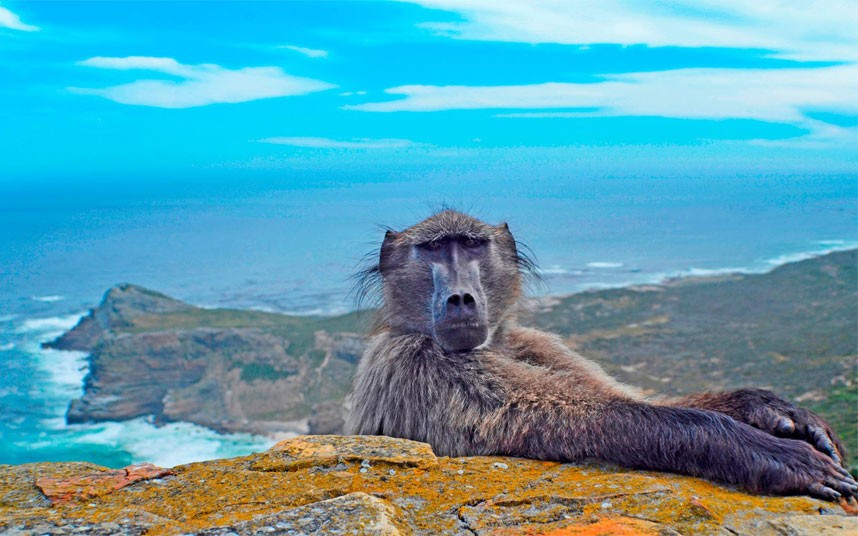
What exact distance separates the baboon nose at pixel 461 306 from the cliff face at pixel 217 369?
75577 mm

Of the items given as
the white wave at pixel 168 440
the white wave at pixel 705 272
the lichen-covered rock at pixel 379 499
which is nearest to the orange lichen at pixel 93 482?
the lichen-covered rock at pixel 379 499

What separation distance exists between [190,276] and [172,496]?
19816 cm

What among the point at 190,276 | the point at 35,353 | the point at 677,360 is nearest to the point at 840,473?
the point at 677,360

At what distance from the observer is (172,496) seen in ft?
13.9

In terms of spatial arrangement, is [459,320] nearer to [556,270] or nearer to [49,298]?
[556,270]

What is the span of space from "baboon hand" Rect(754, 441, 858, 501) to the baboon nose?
234 cm

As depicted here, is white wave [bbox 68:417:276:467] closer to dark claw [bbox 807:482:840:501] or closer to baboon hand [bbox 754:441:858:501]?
A: baboon hand [bbox 754:441:858:501]

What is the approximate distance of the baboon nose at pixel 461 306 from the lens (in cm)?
A: 607

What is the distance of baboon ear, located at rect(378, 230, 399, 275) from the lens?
7.36 m

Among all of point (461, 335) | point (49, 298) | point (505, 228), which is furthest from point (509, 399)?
point (49, 298)

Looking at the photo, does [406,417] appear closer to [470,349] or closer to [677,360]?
[470,349]

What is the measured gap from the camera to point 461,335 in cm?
610

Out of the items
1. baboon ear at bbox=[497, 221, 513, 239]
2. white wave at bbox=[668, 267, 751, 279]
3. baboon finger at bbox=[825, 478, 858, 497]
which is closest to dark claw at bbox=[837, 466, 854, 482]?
baboon finger at bbox=[825, 478, 858, 497]

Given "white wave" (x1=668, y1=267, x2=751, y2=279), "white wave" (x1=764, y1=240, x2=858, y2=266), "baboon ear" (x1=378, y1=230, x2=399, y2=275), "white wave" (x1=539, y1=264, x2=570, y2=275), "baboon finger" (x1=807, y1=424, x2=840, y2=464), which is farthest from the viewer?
"white wave" (x1=539, y1=264, x2=570, y2=275)
